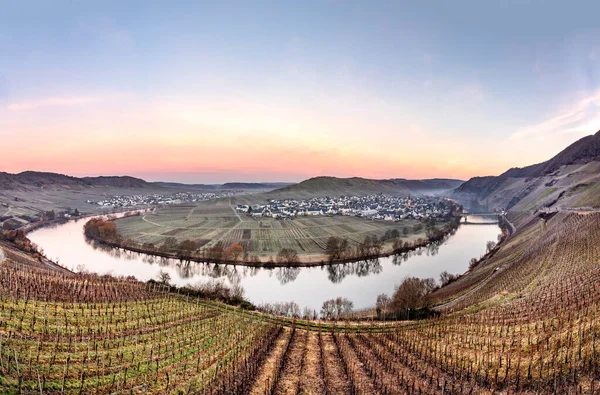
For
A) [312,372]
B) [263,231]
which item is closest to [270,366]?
[312,372]

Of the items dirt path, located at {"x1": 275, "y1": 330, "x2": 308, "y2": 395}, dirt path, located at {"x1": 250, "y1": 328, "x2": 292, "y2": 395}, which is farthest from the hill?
dirt path, located at {"x1": 250, "y1": 328, "x2": 292, "y2": 395}

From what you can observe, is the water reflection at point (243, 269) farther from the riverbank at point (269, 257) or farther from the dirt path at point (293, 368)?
the dirt path at point (293, 368)

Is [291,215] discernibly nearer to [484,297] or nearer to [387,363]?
[484,297]

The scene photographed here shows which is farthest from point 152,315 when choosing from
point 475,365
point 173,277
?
point 173,277

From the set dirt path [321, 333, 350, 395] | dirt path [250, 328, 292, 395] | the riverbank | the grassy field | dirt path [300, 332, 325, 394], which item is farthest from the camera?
the grassy field

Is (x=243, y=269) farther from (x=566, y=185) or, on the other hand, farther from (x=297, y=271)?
(x=566, y=185)

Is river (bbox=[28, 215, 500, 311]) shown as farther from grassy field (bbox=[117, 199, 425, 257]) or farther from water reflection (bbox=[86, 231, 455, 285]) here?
grassy field (bbox=[117, 199, 425, 257])

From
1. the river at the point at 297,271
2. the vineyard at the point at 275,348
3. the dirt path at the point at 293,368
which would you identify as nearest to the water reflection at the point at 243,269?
the river at the point at 297,271
